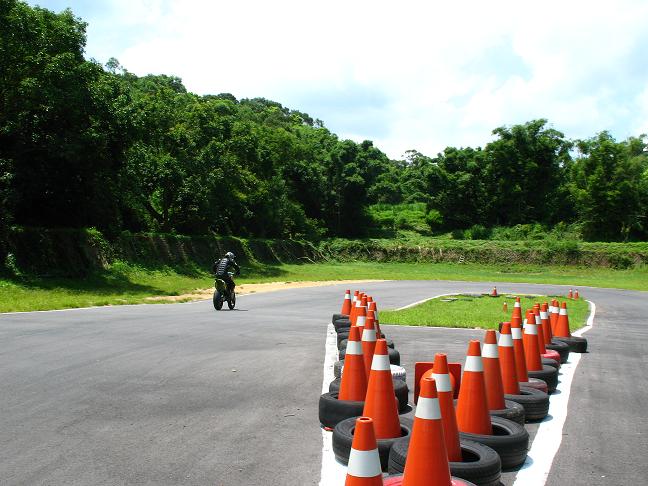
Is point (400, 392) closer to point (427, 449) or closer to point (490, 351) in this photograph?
point (490, 351)

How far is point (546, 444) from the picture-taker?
517 centimetres

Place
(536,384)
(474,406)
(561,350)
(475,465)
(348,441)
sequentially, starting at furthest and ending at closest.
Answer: (561,350) < (536,384) < (474,406) < (348,441) < (475,465)

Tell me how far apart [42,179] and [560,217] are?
62.4m

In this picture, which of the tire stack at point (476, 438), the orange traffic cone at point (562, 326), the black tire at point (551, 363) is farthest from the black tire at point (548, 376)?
the orange traffic cone at point (562, 326)

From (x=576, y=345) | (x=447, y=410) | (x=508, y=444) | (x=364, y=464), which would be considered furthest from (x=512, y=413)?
(x=576, y=345)

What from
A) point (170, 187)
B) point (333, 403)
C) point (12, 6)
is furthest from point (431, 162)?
point (333, 403)

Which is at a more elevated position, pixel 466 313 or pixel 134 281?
pixel 466 313

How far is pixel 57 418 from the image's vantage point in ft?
18.6

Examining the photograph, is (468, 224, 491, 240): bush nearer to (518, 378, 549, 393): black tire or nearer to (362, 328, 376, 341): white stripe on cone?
(518, 378, 549, 393): black tire

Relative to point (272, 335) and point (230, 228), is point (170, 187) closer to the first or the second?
point (230, 228)

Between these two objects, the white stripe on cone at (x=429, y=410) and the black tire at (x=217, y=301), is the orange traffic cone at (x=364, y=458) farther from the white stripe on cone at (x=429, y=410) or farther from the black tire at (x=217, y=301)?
the black tire at (x=217, y=301)

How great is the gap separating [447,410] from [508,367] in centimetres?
212

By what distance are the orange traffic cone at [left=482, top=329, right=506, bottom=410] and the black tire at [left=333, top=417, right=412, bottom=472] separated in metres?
0.95

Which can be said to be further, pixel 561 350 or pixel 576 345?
pixel 576 345
